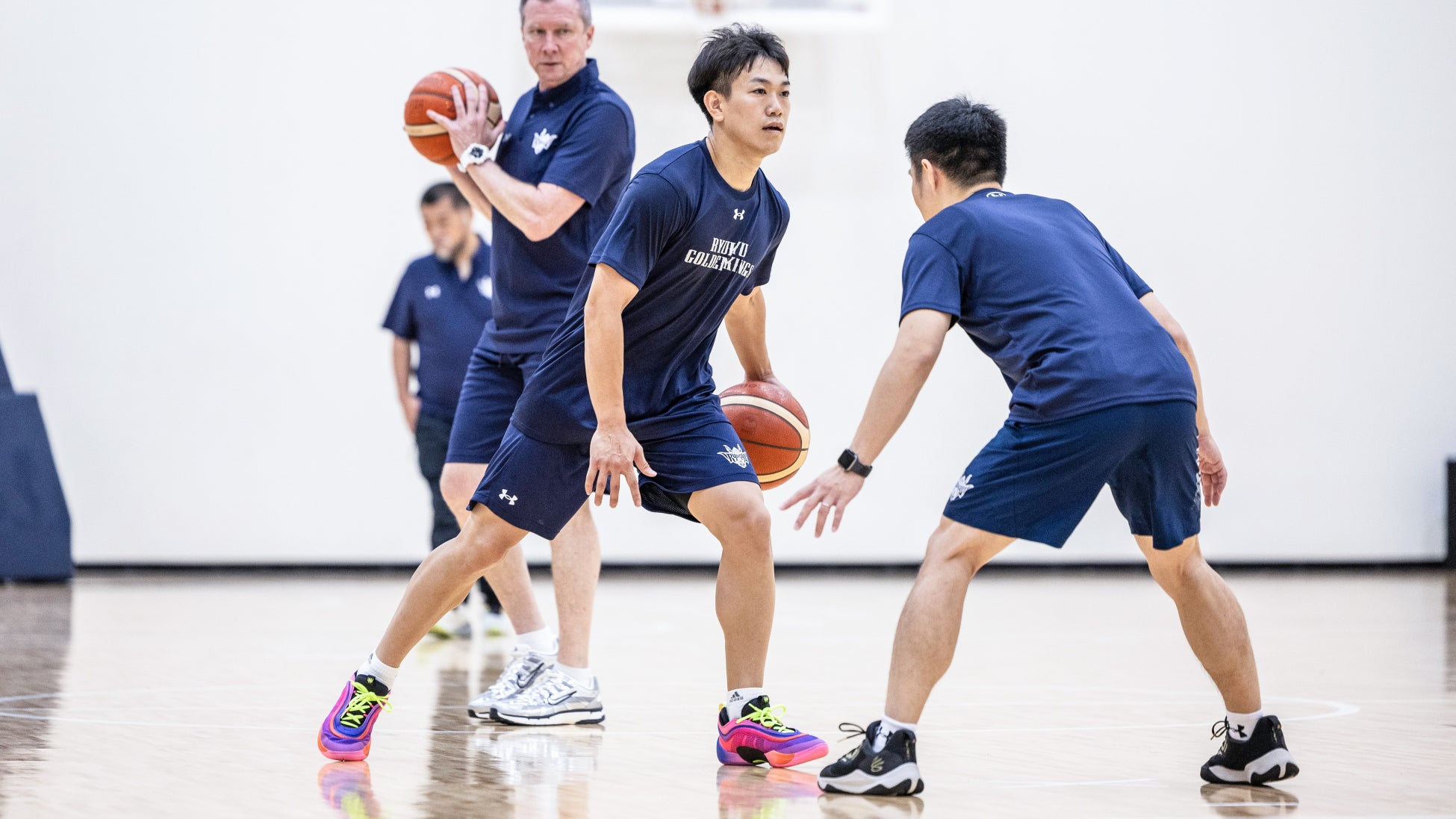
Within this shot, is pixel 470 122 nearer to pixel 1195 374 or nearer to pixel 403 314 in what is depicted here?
pixel 1195 374

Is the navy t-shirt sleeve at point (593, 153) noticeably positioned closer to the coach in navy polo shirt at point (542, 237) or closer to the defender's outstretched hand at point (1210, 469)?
the coach in navy polo shirt at point (542, 237)

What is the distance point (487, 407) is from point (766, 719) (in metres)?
1.36

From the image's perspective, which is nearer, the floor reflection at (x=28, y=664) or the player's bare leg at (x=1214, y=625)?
the player's bare leg at (x=1214, y=625)

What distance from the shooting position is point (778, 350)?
961cm

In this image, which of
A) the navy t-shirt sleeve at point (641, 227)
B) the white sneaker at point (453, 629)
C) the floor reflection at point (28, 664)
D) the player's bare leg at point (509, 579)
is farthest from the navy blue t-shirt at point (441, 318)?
the navy t-shirt sleeve at point (641, 227)

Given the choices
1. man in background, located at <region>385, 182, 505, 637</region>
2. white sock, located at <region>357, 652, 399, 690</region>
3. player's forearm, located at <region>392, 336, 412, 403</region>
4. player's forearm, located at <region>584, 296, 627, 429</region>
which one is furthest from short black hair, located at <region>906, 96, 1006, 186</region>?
player's forearm, located at <region>392, 336, 412, 403</region>

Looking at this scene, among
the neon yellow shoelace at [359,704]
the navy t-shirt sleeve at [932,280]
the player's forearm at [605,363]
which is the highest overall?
the navy t-shirt sleeve at [932,280]

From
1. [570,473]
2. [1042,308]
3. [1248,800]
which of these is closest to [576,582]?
[570,473]

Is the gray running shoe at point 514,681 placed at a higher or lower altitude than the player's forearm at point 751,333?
lower

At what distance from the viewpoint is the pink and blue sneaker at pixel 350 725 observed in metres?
3.34

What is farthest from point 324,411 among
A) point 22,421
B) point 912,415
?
point 912,415

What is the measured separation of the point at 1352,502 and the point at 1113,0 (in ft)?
12.4

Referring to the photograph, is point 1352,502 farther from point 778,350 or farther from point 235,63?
point 235,63

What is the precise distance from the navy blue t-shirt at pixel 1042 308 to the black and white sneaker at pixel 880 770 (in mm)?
713
